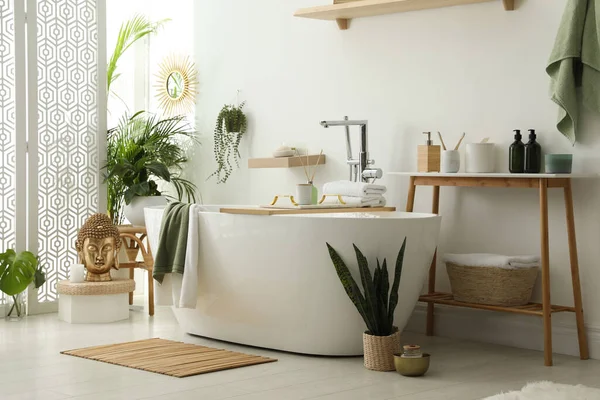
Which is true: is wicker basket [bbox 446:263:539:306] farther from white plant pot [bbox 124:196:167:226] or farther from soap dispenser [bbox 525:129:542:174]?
white plant pot [bbox 124:196:167:226]

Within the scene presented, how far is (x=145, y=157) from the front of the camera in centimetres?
577

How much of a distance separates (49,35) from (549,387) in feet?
12.0

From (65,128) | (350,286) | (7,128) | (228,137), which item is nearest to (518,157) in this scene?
(350,286)

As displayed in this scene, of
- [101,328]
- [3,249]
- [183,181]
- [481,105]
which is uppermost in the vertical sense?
[481,105]

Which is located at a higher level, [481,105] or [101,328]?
[481,105]

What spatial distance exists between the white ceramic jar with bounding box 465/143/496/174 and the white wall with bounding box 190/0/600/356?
10 cm

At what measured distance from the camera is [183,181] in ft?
20.2

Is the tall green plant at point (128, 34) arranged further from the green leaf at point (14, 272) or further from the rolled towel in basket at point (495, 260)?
the rolled towel in basket at point (495, 260)

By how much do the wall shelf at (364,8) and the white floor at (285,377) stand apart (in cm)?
176

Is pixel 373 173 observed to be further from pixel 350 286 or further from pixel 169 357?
pixel 169 357

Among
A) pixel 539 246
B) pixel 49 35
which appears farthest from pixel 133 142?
pixel 539 246

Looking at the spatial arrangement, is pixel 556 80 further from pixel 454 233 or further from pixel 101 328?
pixel 101 328

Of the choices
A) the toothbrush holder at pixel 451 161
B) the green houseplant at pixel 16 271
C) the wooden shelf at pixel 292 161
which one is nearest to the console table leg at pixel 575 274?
the toothbrush holder at pixel 451 161

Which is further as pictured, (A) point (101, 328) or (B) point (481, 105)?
(A) point (101, 328)
